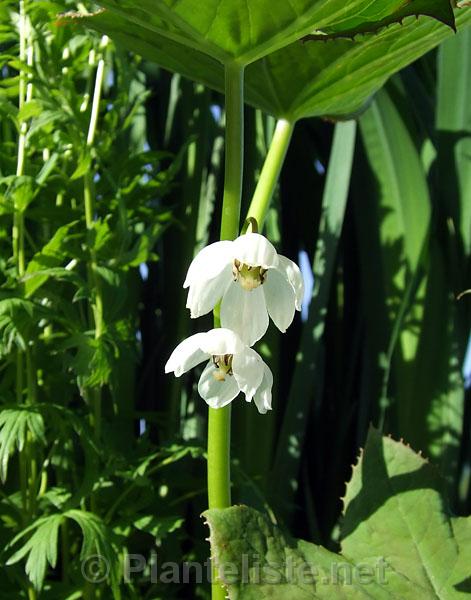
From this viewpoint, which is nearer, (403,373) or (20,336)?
(20,336)

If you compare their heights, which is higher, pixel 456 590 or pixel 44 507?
pixel 44 507

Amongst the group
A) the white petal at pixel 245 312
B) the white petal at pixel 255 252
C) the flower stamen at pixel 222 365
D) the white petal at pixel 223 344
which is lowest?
the flower stamen at pixel 222 365

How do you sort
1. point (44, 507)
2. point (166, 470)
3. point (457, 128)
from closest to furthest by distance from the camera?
point (44, 507)
point (166, 470)
point (457, 128)

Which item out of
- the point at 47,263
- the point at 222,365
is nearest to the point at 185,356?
the point at 222,365

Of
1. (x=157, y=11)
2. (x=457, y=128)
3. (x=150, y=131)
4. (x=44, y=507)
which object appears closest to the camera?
(x=157, y=11)

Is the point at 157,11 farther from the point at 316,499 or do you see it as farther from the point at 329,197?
the point at 316,499

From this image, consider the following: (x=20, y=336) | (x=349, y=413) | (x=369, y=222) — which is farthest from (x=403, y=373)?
(x=20, y=336)

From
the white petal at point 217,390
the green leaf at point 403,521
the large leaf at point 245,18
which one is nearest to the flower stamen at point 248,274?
the white petal at point 217,390

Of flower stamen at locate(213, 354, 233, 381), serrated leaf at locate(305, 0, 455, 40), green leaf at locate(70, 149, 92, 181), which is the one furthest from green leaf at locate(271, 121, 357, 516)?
flower stamen at locate(213, 354, 233, 381)

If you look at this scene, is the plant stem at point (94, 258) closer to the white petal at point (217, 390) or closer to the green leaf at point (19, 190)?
the green leaf at point (19, 190)
